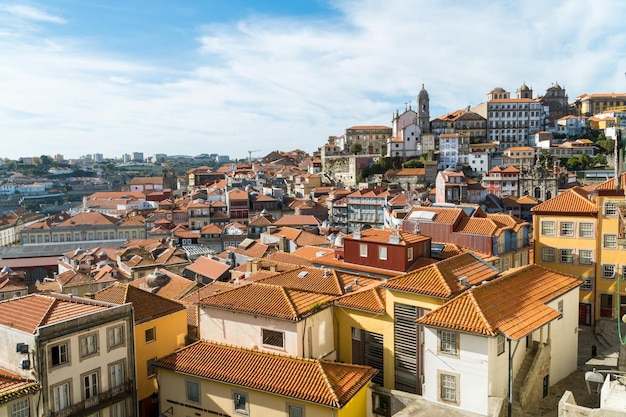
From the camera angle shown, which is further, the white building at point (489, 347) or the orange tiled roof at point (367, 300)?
the orange tiled roof at point (367, 300)

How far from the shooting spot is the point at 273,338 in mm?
19531

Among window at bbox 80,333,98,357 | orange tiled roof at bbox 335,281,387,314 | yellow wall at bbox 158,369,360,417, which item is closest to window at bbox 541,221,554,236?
orange tiled roof at bbox 335,281,387,314

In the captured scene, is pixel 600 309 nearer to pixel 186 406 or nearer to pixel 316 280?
pixel 316 280

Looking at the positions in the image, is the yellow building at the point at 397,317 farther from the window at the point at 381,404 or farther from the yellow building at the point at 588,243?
the yellow building at the point at 588,243

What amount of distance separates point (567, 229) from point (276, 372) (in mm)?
20334

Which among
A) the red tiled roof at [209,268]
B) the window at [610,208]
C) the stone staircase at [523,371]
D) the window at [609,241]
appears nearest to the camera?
the stone staircase at [523,371]

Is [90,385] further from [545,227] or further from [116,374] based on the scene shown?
[545,227]

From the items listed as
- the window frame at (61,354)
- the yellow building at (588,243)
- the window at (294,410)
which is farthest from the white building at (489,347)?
the window frame at (61,354)

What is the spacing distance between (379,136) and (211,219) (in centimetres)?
5509

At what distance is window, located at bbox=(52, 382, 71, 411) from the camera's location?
719 inches

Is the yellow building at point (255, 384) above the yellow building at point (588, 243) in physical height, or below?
below

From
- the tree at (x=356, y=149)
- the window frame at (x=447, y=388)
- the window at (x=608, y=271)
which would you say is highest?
the tree at (x=356, y=149)

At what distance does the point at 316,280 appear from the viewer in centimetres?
2347

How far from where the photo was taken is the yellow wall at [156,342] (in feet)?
72.6
